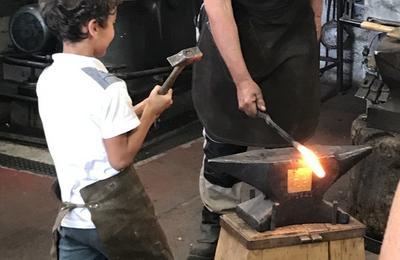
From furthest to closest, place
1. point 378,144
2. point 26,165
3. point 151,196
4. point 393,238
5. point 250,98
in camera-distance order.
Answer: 1. point 26,165
2. point 151,196
3. point 378,144
4. point 250,98
5. point 393,238

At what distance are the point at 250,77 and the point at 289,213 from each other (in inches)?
21.5

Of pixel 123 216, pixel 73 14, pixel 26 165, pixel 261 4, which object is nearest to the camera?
pixel 73 14

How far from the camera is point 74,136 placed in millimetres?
1828

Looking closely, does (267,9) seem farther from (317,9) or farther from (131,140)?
(131,140)

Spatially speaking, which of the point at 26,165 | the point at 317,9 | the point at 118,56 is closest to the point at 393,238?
the point at 317,9

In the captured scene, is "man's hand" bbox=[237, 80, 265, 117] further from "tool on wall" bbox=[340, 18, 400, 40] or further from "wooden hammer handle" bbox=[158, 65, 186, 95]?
"tool on wall" bbox=[340, 18, 400, 40]

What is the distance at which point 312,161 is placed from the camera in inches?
77.4

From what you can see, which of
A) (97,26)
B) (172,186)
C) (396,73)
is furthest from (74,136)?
(172,186)

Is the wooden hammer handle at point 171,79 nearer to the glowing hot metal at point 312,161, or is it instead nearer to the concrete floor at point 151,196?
the glowing hot metal at point 312,161

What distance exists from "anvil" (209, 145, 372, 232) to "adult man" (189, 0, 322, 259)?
32 centimetres

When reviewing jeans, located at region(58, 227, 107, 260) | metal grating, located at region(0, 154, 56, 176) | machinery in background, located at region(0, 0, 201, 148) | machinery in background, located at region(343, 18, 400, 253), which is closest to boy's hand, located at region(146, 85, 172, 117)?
jeans, located at region(58, 227, 107, 260)

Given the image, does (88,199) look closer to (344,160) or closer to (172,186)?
(344,160)

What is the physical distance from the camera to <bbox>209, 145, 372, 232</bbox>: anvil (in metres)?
2.00

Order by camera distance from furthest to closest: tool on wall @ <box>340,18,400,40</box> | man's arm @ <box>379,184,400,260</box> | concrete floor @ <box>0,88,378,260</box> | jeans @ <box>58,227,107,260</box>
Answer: concrete floor @ <box>0,88,378,260</box>, tool on wall @ <box>340,18,400,40</box>, jeans @ <box>58,227,107,260</box>, man's arm @ <box>379,184,400,260</box>
